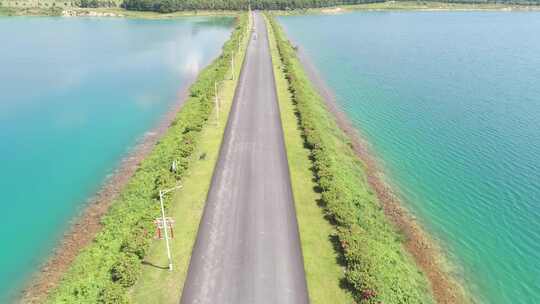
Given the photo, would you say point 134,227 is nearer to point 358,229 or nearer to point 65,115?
point 358,229

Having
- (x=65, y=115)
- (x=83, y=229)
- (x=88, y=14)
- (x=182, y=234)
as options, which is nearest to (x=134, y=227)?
(x=182, y=234)

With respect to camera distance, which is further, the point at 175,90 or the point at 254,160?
the point at 175,90

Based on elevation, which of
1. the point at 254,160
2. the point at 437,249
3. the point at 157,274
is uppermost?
the point at 254,160

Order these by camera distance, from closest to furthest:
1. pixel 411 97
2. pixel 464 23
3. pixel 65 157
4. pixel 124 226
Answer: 1. pixel 124 226
2. pixel 65 157
3. pixel 411 97
4. pixel 464 23

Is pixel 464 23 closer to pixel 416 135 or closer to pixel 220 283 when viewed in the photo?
pixel 416 135

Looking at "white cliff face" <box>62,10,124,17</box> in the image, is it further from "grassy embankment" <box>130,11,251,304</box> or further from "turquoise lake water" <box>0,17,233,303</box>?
"grassy embankment" <box>130,11,251,304</box>

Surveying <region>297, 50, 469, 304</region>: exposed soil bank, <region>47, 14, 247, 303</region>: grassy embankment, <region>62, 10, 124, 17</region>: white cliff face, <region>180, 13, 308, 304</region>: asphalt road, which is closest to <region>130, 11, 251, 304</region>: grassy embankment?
<region>47, 14, 247, 303</region>: grassy embankment

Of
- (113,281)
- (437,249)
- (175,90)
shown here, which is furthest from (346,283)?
(175,90)
